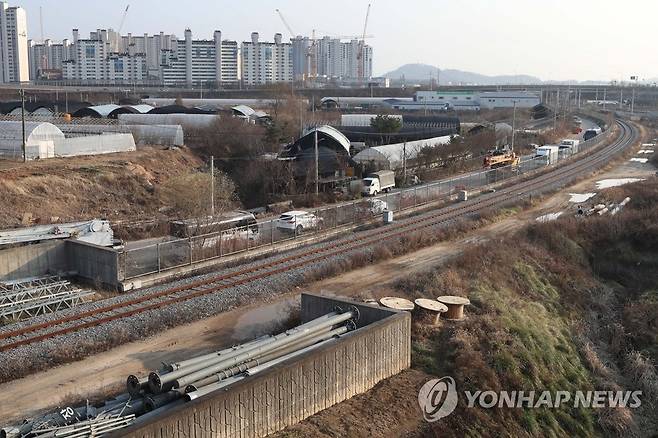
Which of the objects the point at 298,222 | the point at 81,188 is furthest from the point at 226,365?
the point at 81,188

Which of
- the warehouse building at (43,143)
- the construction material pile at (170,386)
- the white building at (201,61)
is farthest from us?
the white building at (201,61)

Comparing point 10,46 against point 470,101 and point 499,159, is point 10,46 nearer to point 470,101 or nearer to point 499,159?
point 470,101

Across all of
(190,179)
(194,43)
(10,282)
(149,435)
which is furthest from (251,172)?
(194,43)

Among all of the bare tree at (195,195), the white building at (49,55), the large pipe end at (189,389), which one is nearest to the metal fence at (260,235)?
the bare tree at (195,195)

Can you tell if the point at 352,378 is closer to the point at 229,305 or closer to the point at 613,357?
the point at 229,305

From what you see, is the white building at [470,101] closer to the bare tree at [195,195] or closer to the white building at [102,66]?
the bare tree at [195,195]

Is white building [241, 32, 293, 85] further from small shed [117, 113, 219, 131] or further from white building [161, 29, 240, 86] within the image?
small shed [117, 113, 219, 131]
